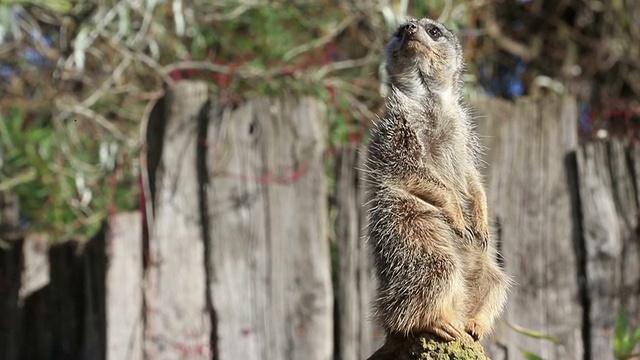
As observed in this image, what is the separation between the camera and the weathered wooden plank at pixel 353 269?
3844 millimetres

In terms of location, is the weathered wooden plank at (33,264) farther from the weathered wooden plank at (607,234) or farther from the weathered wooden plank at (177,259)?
the weathered wooden plank at (607,234)

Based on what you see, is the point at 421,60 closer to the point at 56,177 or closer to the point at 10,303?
the point at 56,177

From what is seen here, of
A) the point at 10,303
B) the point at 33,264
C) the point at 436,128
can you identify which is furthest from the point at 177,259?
the point at 436,128

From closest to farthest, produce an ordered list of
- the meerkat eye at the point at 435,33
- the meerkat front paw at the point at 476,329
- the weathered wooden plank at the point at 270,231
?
1. the meerkat front paw at the point at 476,329
2. the meerkat eye at the point at 435,33
3. the weathered wooden plank at the point at 270,231

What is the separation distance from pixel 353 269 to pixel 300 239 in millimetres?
240

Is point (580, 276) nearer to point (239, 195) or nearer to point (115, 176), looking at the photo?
point (239, 195)

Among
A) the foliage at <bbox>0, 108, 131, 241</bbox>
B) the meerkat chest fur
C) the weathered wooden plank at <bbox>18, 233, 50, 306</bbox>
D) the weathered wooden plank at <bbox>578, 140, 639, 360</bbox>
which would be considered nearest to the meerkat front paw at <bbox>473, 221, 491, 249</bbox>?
the meerkat chest fur

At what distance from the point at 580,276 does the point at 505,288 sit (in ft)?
3.39

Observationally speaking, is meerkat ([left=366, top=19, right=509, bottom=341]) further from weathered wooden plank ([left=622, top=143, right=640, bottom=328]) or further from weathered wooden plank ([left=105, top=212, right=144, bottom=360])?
weathered wooden plank ([left=105, top=212, right=144, bottom=360])

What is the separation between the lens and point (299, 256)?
3.92 meters

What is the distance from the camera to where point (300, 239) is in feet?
12.9

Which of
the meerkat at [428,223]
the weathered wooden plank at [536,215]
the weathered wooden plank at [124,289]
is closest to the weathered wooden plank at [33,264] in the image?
the weathered wooden plank at [124,289]

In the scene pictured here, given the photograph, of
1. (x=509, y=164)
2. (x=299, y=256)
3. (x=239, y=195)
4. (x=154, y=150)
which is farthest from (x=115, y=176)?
(x=509, y=164)

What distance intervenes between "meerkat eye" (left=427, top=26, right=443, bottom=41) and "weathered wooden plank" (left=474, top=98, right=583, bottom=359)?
0.75 meters
